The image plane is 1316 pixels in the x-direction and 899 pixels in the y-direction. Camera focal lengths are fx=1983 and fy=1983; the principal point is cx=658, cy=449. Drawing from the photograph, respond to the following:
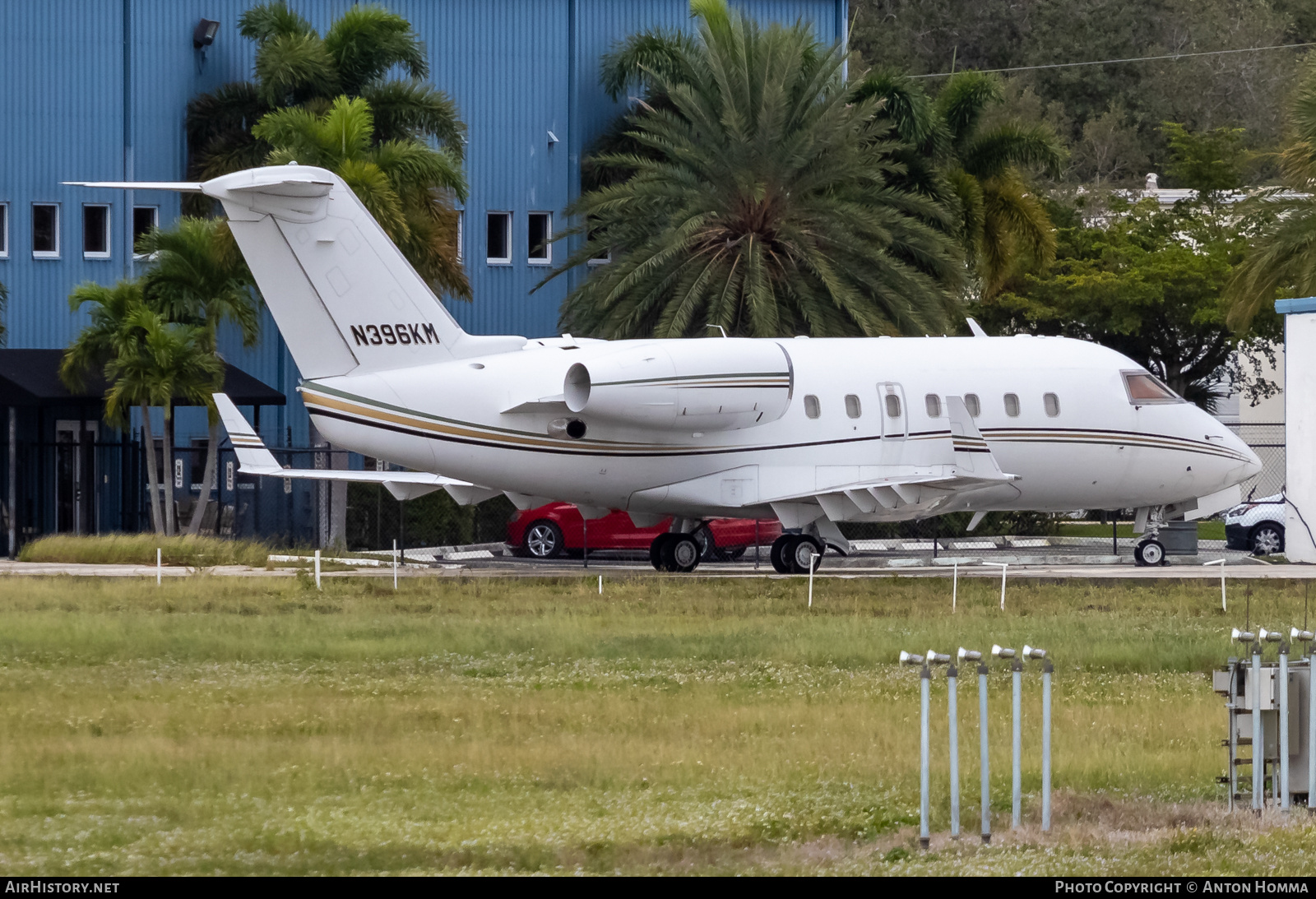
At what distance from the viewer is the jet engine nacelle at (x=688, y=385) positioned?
1148 inches

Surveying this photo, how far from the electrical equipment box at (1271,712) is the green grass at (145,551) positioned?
2361 cm

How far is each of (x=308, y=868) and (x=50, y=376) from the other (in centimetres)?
3224

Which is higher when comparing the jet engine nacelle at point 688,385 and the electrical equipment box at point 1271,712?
the jet engine nacelle at point 688,385

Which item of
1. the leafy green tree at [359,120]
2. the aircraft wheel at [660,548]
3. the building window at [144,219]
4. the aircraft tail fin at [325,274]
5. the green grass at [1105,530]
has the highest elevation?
the leafy green tree at [359,120]

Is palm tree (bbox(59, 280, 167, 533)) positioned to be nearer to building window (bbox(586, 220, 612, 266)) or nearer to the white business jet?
the white business jet

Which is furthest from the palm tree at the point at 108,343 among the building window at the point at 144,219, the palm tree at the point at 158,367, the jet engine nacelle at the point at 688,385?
the jet engine nacelle at the point at 688,385

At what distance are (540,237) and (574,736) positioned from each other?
35.4 metres

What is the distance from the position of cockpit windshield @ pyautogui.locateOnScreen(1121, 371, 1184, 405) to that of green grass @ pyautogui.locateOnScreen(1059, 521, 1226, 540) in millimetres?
Answer: 16089

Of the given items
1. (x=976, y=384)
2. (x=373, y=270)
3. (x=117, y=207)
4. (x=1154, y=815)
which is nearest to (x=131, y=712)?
(x=1154, y=815)

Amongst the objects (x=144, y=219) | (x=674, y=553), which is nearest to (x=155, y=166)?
(x=144, y=219)

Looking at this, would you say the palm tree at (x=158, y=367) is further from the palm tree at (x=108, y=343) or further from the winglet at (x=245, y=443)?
the winglet at (x=245, y=443)

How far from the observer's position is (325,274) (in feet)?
94.8

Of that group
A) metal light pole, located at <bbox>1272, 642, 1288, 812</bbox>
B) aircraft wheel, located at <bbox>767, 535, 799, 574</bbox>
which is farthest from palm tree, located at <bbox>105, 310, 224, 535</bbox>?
metal light pole, located at <bbox>1272, 642, 1288, 812</bbox>

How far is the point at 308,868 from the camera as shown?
1023cm
